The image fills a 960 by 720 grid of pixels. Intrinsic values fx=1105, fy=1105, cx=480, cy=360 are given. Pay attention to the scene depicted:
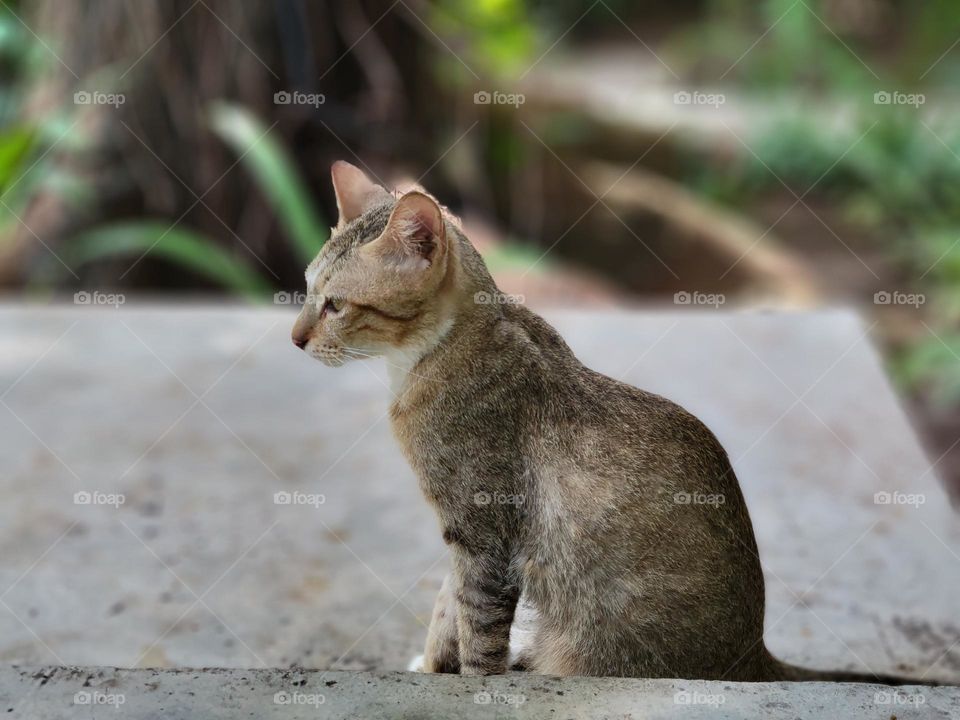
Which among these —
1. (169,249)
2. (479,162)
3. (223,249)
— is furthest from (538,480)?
(479,162)

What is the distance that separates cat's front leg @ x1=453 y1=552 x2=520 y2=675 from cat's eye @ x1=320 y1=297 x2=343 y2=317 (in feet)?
2.11

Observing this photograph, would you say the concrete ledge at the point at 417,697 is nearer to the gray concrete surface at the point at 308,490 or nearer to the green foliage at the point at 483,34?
the gray concrete surface at the point at 308,490

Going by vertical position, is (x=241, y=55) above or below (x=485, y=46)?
below

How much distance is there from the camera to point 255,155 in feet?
20.8

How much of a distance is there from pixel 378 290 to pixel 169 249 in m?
4.23

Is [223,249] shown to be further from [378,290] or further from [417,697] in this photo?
[417,697]

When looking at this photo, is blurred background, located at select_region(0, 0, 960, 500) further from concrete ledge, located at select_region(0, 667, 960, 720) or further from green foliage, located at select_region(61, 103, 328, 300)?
concrete ledge, located at select_region(0, 667, 960, 720)

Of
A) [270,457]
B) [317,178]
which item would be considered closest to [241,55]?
[317,178]

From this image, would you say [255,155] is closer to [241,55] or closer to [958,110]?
[241,55]

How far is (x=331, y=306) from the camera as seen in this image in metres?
2.57

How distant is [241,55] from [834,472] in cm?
455

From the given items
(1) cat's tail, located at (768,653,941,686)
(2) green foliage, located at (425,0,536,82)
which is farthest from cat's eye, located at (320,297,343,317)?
(2) green foliage, located at (425,0,536,82)

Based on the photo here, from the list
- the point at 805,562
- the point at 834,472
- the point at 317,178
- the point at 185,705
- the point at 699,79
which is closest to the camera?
the point at 185,705

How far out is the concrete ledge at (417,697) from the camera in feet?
8.09
